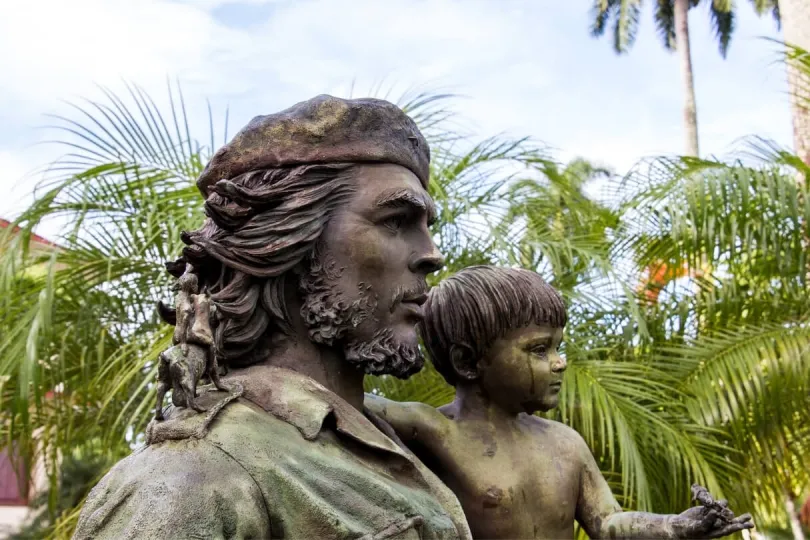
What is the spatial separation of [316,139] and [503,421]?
2.50ft

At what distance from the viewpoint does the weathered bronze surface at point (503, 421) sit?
2.42m

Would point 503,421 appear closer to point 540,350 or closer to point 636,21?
point 540,350

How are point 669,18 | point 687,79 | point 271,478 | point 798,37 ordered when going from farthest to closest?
point 669,18, point 687,79, point 798,37, point 271,478

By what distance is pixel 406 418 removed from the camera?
2.47 metres

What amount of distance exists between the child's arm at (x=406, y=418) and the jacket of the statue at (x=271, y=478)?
17 centimetres

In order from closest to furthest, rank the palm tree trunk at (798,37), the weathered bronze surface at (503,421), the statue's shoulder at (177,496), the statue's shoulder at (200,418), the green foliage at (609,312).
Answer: the statue's shoulder at (177,496) → the statue's shoulder at (200,418) → the weathered bronze surface at (503,421) → the green foliage at (609,312) → the palm tree trunk at (798,37)

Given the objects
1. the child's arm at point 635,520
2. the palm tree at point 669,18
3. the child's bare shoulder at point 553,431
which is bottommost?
the child's arm at point 635,520

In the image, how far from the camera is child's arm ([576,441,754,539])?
2186mm

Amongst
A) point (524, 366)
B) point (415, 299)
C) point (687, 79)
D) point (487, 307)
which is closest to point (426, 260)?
point (415, 299)

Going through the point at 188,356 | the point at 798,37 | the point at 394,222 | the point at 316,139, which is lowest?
the point at 188,356

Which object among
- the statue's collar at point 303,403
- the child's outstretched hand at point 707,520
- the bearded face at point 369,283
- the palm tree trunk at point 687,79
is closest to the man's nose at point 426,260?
the bearded face at point 369,283

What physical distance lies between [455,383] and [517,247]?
5036 millimetres

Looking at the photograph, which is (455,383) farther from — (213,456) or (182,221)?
(182,221)

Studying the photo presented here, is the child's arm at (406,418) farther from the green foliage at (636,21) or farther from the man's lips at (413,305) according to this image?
the green foliage at (636,21)
